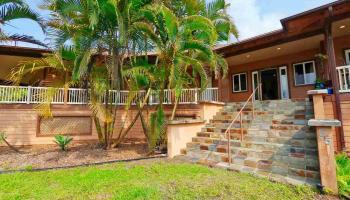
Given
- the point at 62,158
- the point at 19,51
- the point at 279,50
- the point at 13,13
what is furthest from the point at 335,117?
the point at 19,51

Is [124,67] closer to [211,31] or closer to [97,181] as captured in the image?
[211,31]

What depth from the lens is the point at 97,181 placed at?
16.4 ft

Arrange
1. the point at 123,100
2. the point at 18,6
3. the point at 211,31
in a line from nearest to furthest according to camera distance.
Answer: the point at 211,31
the point at 18,6
the point at 123,100

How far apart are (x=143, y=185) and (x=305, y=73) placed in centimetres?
1073

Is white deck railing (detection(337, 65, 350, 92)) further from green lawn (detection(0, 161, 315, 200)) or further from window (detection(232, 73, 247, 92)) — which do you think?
window (detection(232, 73, 247, 92))

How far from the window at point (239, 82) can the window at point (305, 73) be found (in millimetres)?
2921

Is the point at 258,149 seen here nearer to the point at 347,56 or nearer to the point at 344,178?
the point at 344,178

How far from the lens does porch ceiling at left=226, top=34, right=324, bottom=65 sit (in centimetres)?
977

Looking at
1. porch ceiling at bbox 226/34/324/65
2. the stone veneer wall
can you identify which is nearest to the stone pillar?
the stone veneer wall

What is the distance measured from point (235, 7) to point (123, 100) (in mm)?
7757

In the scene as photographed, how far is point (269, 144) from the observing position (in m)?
6.48

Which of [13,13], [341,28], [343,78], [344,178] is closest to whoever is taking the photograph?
[344,178]

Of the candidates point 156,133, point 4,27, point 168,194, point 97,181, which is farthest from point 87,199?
point 4,27

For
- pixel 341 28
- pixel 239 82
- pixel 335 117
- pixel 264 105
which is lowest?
pixel 335 117
